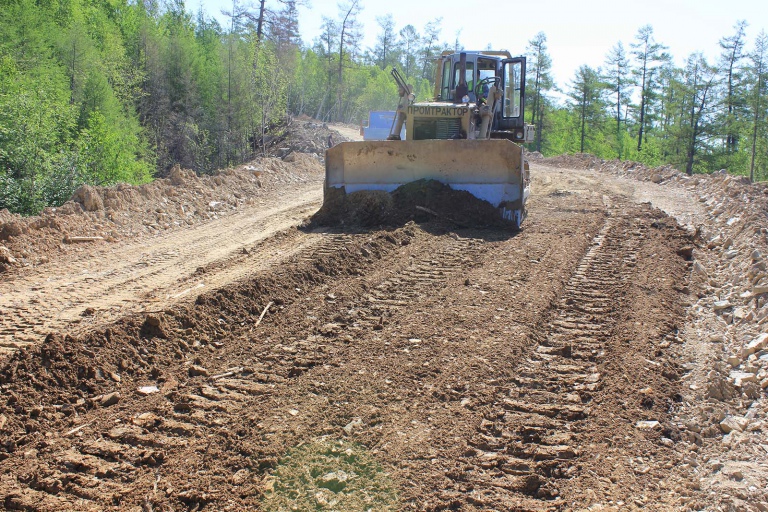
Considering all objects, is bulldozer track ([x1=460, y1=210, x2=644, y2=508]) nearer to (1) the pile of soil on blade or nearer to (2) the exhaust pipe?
(1) the pile of soil on blade

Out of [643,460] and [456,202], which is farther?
[456,202]

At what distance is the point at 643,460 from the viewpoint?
352 cm

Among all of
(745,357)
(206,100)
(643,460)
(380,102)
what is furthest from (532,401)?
(380,102)

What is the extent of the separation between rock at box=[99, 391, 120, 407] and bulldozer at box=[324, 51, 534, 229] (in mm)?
6797

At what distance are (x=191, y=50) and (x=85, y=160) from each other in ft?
64.2

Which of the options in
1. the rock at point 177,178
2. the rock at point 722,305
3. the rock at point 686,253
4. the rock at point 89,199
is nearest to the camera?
the rock at point 722,305

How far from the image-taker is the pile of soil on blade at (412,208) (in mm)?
9805

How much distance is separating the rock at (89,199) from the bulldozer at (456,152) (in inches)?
141

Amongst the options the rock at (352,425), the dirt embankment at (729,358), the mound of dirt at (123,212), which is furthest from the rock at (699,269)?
the mound of dirt at (123,212)

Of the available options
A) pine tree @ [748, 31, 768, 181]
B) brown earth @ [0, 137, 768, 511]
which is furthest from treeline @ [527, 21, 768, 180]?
brown earth @ [0, 137, 768, 511]

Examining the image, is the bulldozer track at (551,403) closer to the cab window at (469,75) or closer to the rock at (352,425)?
the rock at (352,425)

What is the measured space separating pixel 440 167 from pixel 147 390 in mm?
7004

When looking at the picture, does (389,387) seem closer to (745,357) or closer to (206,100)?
(745,357)

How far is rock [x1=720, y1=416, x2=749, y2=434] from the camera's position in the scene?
3836 millimetres
